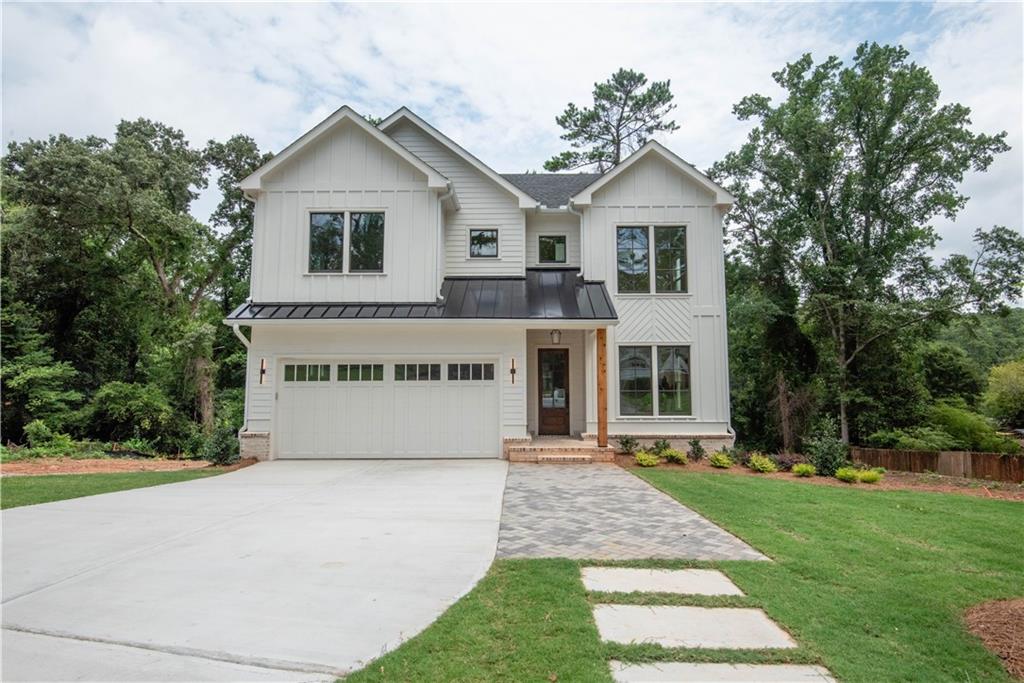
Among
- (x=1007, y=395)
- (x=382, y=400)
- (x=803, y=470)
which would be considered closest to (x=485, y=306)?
(x=382, y=400)

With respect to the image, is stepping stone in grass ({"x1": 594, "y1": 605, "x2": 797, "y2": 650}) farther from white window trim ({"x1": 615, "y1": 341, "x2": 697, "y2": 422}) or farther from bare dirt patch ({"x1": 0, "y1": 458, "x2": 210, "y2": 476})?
bare dirt patch ({"x1": 0, "y1": 458, "x2": 210, "y2": 476})

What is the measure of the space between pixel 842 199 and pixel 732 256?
3.73 meters

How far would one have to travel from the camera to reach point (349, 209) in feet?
41.1

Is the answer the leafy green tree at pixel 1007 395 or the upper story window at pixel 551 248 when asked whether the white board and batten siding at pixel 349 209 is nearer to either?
the upper story window at pixel 551 248

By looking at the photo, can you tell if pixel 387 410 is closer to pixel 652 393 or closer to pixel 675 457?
pixel 652 393

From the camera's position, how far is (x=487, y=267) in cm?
1370

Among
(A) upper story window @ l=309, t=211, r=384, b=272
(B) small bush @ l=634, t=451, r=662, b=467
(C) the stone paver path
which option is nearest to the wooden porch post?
(B) small bush @ l=634, t=451, r=662, b=467

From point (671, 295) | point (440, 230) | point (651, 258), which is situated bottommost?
point (671, 295)

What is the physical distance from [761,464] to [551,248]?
7465 millimetres

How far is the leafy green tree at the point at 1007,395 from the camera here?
21.6 metres

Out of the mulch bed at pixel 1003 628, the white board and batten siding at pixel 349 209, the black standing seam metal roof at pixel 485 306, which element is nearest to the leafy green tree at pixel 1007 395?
the black standing seam metal roof at pixel 485 306

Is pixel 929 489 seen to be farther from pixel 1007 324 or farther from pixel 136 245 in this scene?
pixel 1007 324

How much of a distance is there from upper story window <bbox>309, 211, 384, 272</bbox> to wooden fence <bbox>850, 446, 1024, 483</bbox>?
1348 centimetres

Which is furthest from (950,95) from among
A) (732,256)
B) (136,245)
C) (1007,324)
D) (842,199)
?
(1007,324)
